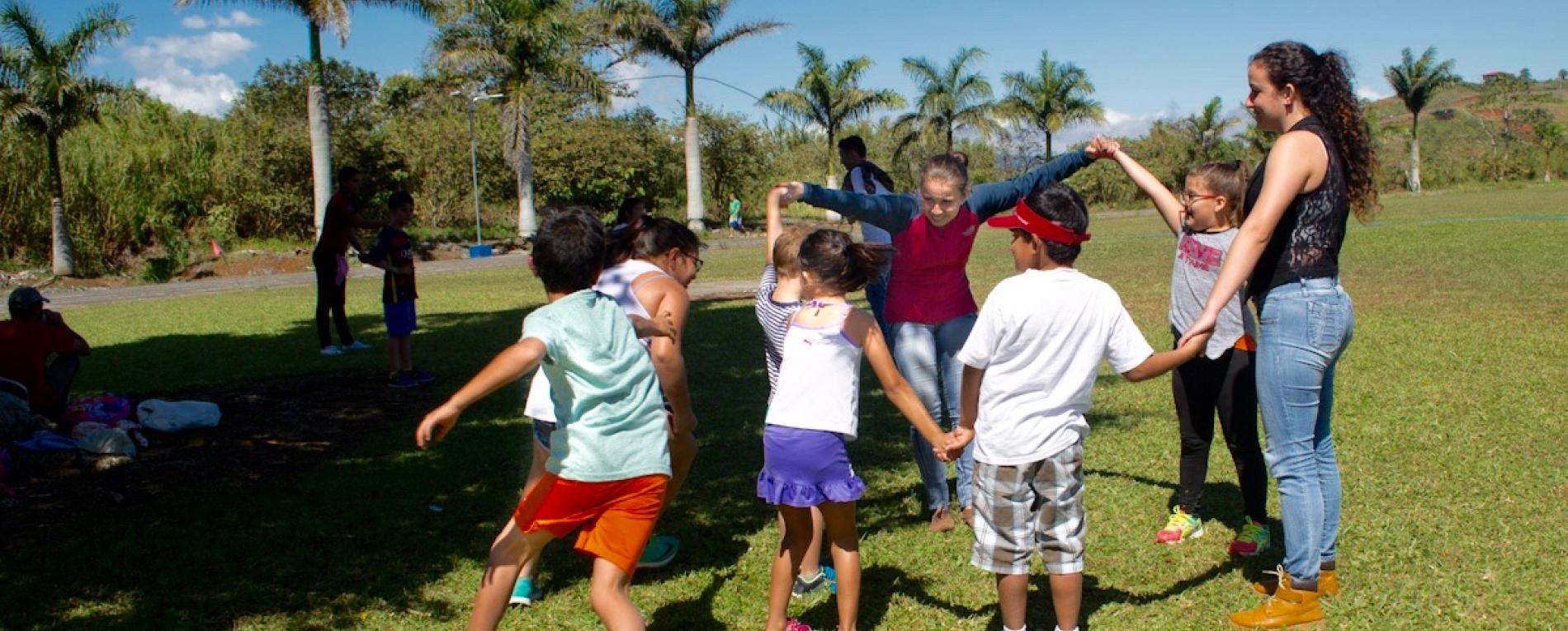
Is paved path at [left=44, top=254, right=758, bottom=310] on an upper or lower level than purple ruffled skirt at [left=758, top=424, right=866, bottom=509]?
lower

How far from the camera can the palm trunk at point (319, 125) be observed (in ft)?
85.9

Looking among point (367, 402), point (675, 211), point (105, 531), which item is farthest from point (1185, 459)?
point (675, 211)

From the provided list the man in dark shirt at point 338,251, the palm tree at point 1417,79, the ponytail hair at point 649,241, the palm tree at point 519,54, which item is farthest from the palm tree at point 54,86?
the palm tree at point 1417,79

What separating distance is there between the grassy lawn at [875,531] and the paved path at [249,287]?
849 centimetres

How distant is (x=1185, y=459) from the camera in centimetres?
509

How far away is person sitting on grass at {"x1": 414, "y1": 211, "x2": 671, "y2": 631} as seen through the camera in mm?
3346

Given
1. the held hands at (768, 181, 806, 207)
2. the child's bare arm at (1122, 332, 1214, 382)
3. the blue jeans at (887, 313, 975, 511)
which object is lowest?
the blue jeans at (887, 313, 975, 511)

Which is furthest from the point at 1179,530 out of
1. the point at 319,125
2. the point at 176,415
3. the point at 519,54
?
the point at 519,54

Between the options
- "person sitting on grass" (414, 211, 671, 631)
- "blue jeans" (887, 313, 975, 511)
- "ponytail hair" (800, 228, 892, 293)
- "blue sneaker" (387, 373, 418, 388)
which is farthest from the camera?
"blue sneaker" (387, 373, 418, 388)

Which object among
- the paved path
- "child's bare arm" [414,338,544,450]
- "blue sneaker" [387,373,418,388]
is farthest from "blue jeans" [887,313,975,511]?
the paved path

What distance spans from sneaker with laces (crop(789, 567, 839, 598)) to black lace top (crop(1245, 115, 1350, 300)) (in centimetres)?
196

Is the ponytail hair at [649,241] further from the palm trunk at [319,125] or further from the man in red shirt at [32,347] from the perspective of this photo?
the palm trunk at [319,125]

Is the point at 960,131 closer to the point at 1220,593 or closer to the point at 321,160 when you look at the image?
the point at 321,160

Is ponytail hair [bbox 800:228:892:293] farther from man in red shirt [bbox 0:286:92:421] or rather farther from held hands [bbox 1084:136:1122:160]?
man in red shirt [bbox 0:286:92:421]
